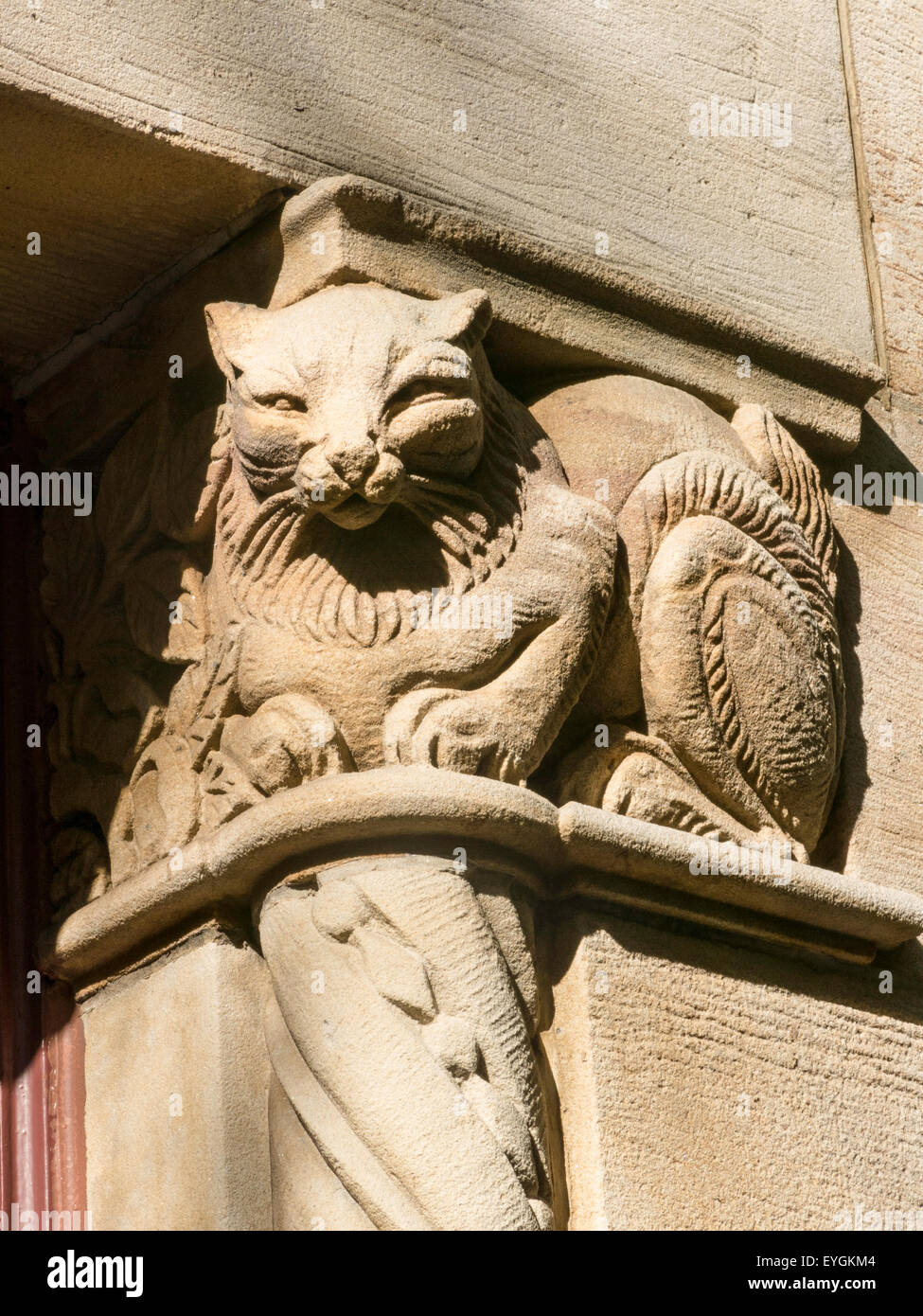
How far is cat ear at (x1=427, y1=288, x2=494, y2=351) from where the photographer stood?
8.88ft

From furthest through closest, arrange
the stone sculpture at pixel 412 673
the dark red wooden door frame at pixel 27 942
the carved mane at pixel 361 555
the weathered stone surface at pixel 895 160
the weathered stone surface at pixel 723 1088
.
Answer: the weathered stone surface at pixel 895 160
the dark red wooden door frame at pixel 27 942
the carved mane at pixel 361 555
the weathered stone surface at pixel 723 1088
the stone sculpture at pixel 412 673

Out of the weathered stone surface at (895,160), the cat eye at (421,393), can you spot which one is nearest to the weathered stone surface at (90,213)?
the cat eye at (421,393)

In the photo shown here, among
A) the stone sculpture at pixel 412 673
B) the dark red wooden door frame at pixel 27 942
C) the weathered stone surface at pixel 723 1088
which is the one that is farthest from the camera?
the dark red wooden door frame at pixel 27 942

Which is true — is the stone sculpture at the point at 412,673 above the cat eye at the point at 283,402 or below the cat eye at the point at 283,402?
below

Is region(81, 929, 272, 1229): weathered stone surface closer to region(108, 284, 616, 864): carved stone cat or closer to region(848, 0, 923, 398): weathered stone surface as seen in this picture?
region(108, 284, 616, 864): carved stone cat

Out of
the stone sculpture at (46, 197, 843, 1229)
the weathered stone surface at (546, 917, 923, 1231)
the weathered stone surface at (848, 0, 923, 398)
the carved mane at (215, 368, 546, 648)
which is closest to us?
the stone sculpture at (46, 197, 843, 1229)

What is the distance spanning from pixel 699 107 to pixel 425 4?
525 millimetres

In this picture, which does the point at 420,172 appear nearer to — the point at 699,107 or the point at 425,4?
the point at 425,4

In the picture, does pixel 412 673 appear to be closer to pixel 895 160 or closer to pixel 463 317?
pixel 463 317

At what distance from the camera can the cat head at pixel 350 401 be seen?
255cm

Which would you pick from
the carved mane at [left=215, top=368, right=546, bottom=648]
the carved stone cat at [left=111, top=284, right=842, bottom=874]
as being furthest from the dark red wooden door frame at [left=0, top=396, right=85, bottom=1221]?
the carved mane at [left=215, top=368, right=546, bottom=648]

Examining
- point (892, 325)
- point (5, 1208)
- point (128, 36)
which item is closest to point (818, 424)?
point (892, 325)

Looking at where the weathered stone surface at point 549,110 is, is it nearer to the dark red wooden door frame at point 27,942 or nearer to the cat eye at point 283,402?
the cat eye at point 283,402

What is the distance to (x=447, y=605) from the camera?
2.67m
